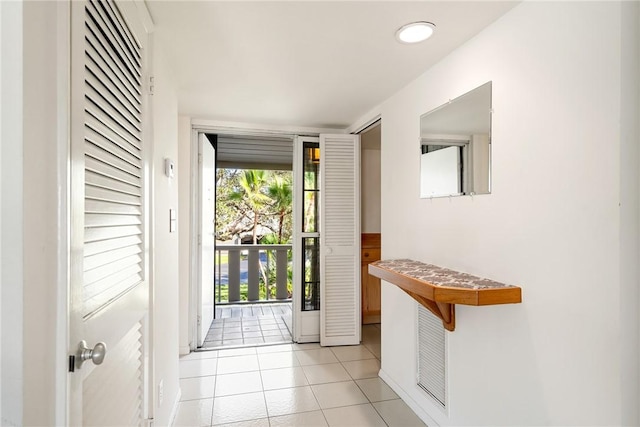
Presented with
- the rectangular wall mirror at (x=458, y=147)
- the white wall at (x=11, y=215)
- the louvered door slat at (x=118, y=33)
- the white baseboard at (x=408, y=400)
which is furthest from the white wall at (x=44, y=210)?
the white baseboard at (x=408, y=400)

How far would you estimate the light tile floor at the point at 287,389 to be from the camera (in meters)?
2.15

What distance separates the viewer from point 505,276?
1.49 meters

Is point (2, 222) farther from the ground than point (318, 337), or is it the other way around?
point (2, 222)

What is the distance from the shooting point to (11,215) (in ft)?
2.16

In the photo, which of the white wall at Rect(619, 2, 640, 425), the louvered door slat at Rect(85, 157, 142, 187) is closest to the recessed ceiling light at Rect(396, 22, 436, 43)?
the white wall at Rect(619, 2, 640, 425)

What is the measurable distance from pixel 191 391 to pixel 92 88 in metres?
2.28

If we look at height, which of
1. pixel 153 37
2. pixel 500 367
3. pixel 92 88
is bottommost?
pixel 500 367

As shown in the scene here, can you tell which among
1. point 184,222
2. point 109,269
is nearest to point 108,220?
point 109,269

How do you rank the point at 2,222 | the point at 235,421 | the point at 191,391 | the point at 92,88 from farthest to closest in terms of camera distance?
the point at 191,391 → the point at 235,421 → the point at 92,88 → the point at 2,222

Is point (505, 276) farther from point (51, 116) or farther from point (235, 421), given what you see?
point (235, 421)

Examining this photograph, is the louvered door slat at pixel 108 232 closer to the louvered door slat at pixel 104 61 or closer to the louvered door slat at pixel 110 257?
the louvered door slat at pixel 110 257

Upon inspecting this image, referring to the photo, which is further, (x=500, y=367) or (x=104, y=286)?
(x=500, y=367)

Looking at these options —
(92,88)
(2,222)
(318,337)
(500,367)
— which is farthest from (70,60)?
(318,337)

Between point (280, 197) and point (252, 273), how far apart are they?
168 cm
